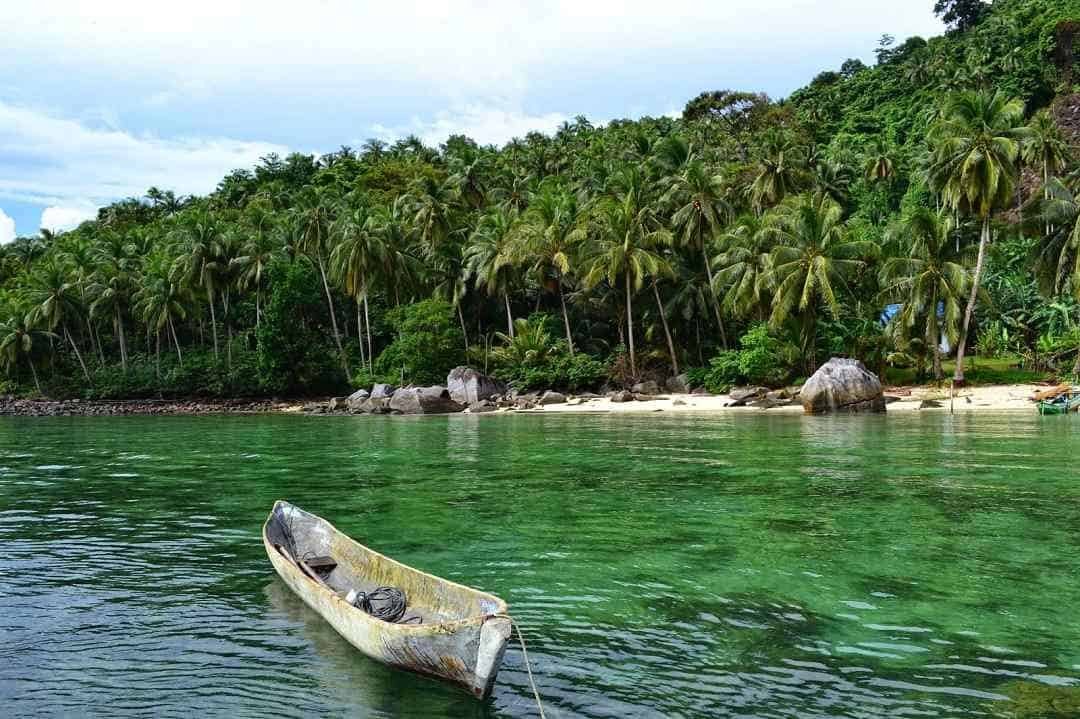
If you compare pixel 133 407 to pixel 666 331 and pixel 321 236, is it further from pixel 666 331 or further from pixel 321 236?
pixel 666 331

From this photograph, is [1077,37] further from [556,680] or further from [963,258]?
[556,680]

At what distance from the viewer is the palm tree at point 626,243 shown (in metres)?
49.7

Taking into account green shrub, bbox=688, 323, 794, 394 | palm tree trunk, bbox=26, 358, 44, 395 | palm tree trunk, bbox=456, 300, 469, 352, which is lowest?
green shrub, bbox=688, 323, 794, 394

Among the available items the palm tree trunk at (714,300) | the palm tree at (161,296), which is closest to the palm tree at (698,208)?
the palm tree trunk at (714,300)

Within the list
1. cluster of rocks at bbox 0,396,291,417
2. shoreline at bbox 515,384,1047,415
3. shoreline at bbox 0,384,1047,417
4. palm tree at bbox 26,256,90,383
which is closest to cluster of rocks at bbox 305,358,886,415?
shoreline at bbox 0,384,1047,417

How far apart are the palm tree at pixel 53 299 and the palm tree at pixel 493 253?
3561 centimetres

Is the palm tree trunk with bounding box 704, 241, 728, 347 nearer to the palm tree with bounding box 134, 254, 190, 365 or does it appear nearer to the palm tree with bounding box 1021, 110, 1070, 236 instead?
the palm tree with bounding box 1021, 110, 1070, 236

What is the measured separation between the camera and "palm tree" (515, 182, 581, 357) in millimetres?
52562

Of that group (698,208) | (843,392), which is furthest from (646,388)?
(843,392)

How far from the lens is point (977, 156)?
39.9 meters

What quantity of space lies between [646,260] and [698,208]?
5.68 meters

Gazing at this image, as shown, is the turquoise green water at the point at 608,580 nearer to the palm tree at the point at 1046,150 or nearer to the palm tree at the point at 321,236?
the palm tree at the point at 1046,150

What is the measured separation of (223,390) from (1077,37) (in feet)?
271

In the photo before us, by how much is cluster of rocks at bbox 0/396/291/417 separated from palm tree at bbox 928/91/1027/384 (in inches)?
1743
